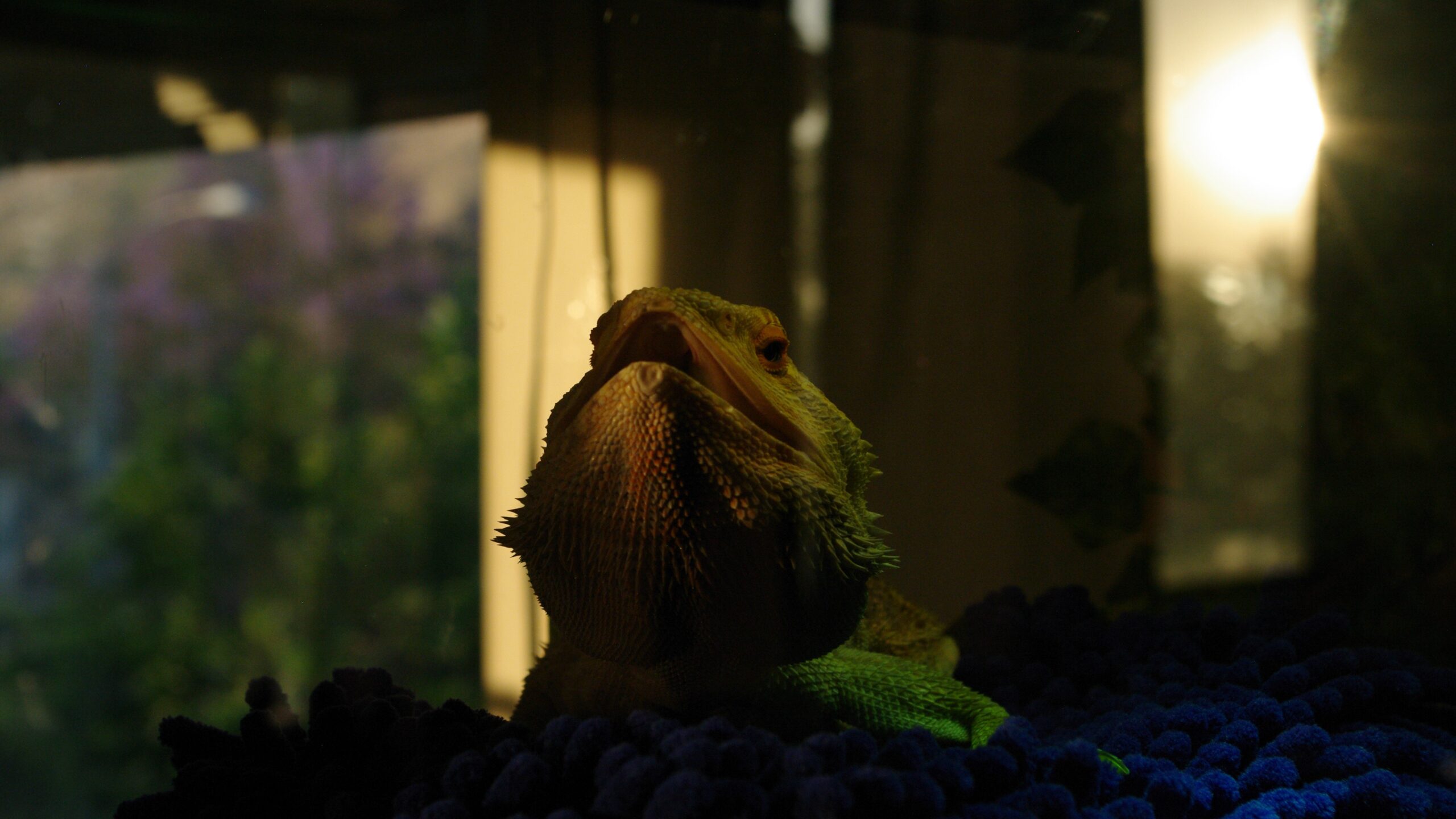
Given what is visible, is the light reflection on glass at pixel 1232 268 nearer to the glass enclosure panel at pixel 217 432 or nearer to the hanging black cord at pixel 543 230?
the hanging black cord at pixel 543 230

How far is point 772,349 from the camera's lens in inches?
32.4

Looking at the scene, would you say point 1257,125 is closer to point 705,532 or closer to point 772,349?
point 772,349

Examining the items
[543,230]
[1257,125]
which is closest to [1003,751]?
[543,230]

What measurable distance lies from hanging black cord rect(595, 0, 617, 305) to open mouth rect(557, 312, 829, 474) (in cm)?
32

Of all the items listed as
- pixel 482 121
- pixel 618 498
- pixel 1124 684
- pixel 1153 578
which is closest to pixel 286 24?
pixel 482 121

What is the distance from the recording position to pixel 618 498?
667 mm

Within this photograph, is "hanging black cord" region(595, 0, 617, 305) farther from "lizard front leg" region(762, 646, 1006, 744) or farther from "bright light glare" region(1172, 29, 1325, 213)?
"bright light glare" region(1172, 29, 1325, 213)

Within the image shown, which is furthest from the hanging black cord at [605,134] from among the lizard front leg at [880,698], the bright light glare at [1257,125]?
the bright light glare at [1257,125]

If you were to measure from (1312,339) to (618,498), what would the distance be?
55.8 inches

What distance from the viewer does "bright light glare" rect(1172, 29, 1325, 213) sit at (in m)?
1.34

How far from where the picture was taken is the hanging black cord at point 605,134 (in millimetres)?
1093

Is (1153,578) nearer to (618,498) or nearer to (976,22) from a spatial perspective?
(976,22)

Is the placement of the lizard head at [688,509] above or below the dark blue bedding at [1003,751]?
above

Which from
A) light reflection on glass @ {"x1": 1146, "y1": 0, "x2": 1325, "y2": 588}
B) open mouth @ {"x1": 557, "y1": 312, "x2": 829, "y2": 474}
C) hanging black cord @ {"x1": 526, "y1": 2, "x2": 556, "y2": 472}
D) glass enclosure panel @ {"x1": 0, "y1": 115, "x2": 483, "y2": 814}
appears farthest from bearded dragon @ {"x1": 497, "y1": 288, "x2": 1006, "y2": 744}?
light reflection on glass @ {"x1": 1146, "y1": 0, "x2": 1325, "y2": 588}
